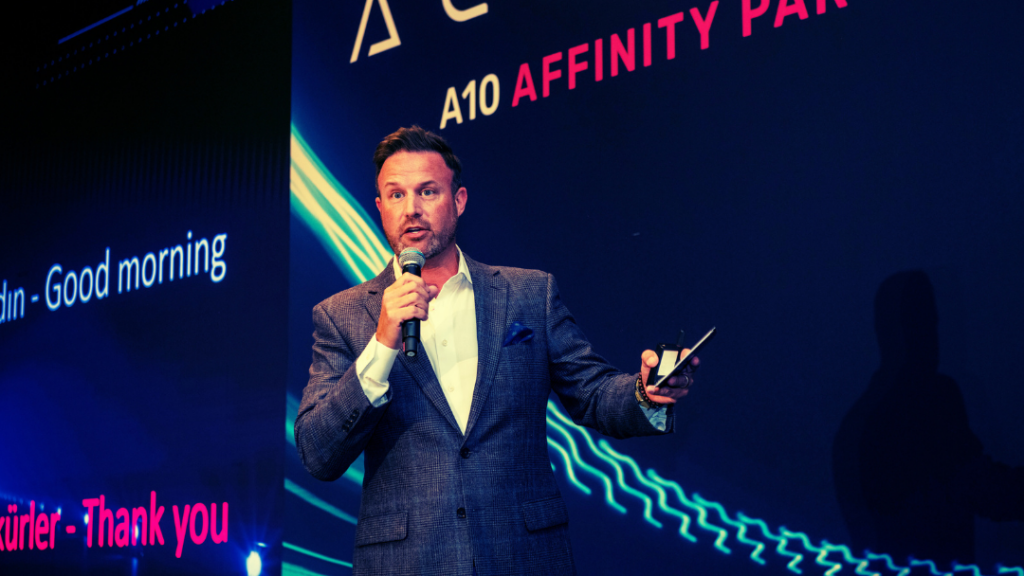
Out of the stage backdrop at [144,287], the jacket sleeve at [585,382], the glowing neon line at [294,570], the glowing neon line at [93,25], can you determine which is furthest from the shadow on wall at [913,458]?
the glowing neon line at [93,25]

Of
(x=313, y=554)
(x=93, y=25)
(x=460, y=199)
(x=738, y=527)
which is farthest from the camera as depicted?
(x=93, y=25)

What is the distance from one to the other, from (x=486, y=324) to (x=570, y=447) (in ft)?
4.79

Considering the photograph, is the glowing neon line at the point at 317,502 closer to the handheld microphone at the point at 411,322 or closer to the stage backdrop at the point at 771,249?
the stage backdrop at the point at 771,249

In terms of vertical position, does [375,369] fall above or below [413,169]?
below

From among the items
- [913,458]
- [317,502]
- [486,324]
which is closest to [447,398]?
[486,324]

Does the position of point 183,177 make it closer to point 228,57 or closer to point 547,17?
point 228,57

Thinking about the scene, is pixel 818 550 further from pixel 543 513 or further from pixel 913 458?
pixel 543 513

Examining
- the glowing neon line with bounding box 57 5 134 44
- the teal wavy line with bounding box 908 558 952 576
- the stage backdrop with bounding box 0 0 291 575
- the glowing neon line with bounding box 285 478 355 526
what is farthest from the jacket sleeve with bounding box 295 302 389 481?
the glowing neon line with bounding box 57 5 134 44

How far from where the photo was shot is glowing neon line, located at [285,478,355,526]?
3.82 metres

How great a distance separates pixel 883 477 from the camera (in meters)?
2.75

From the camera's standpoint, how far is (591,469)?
332cm

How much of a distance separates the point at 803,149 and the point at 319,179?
7.03 feet

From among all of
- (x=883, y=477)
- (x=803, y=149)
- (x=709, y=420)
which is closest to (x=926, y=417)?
(x=883, y=477)

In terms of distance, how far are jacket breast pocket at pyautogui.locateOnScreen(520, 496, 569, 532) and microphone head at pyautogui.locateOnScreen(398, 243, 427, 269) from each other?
1.76 feet
